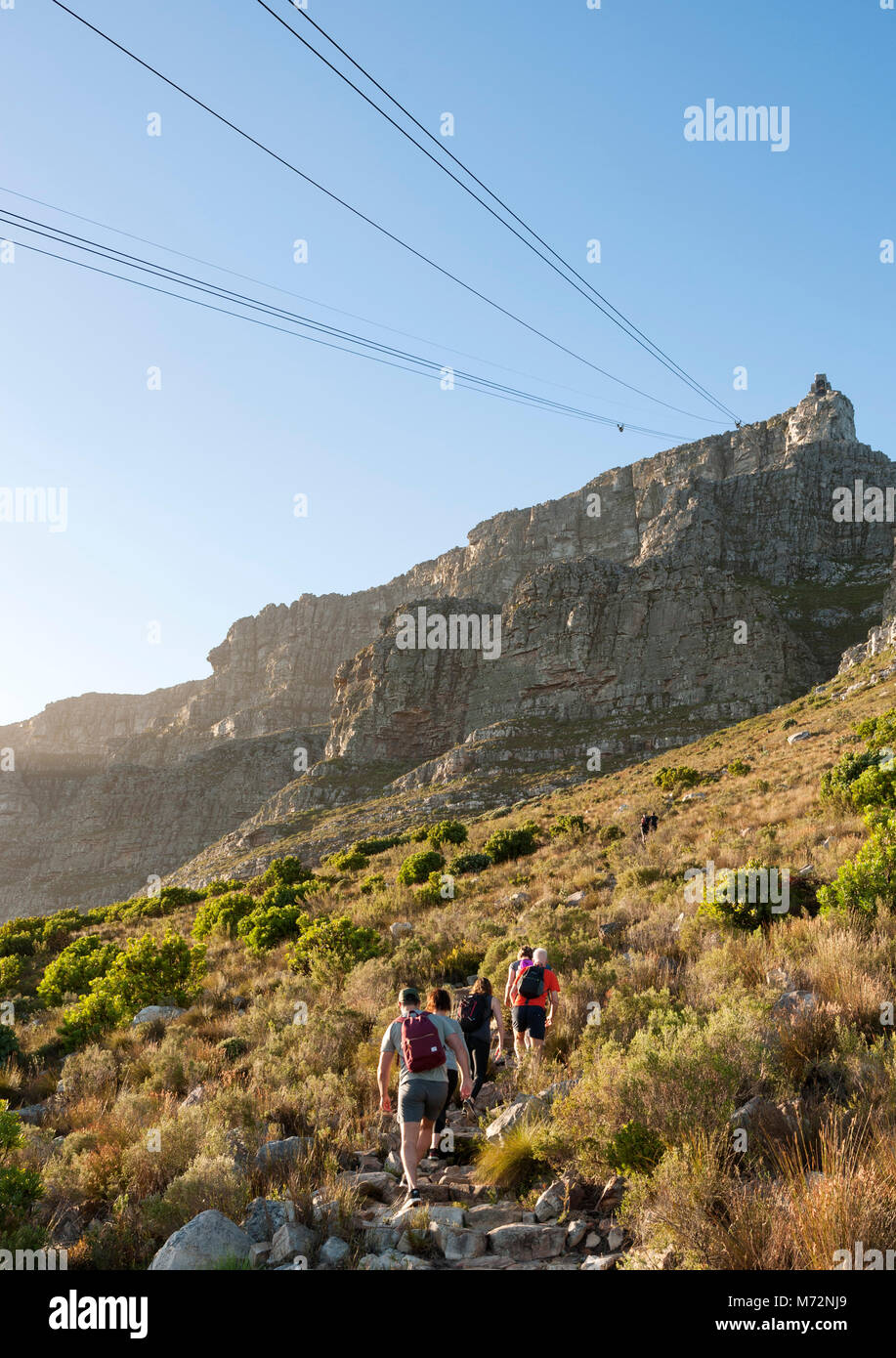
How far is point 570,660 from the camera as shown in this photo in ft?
272

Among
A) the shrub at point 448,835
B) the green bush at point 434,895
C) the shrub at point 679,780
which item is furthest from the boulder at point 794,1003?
the shrub at point 679,780

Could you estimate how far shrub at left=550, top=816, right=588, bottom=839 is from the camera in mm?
26062

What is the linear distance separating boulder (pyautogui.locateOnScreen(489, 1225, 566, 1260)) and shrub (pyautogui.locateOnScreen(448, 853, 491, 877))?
19004 mm

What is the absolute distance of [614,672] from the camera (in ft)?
261

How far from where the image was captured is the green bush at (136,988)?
12977 millimetres

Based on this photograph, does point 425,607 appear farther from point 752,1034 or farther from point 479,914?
point 752,1034

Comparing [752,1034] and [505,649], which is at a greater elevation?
[505,649]

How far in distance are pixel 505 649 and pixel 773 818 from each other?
7481cm

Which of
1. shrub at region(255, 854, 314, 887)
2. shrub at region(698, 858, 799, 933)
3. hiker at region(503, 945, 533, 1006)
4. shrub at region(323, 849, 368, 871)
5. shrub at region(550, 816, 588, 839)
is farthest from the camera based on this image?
shrub at region(323, 849, 368, 871)

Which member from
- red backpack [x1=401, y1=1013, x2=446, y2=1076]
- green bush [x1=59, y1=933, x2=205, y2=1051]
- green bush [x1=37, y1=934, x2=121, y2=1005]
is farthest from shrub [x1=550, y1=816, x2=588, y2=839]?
Answer: red backpack [x1=401, y1=1013, x2=446, y2=1076]

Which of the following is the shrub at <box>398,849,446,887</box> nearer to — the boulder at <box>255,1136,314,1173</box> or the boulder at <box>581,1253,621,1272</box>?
the boulder at <box>255,1136,314,1173</box>

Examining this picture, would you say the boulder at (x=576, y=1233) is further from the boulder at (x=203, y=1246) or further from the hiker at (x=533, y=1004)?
the hiker at (x=533, y=1004)

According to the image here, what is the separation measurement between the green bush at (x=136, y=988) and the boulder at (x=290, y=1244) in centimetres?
986

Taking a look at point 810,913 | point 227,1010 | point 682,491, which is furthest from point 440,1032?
point 682,491
